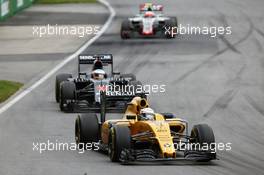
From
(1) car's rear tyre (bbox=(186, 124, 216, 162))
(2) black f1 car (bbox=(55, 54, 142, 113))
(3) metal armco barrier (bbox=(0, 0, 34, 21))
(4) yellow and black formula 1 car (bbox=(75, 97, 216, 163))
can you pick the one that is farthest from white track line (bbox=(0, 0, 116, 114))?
(1) car's rear tyre (bbox=(186, 124, 216, 162))

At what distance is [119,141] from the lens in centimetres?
2070

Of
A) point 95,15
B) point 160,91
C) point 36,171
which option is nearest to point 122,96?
point 160,91

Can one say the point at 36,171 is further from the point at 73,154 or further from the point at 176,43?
the point at 176,43

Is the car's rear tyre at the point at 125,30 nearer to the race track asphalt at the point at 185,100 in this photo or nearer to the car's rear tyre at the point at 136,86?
the race track asphalt at the point at 185,100

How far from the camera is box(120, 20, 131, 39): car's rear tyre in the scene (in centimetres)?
→ 4572

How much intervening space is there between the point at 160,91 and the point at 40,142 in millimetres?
9378

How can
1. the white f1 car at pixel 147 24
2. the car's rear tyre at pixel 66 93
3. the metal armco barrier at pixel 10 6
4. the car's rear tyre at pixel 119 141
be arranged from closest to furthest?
the car's rear tyre at pixel 119 141 < the car's rear tyre at pixel 66 93 < the white f1 car at pixel 147 24 < the metal armco barrier at pixel 10 6

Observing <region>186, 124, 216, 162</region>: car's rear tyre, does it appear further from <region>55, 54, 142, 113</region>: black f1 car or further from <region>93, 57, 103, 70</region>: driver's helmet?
<region>93, 57, 103, 70</region>: driver's helmet

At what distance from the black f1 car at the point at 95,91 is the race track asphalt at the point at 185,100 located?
51 cm

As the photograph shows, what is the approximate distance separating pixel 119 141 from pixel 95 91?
828cm

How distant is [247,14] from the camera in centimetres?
5678

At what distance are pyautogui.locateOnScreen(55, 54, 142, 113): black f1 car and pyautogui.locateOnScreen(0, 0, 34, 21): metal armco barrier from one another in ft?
76.0

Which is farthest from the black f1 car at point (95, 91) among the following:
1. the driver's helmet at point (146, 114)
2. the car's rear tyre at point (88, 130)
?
the driver's helmet at point (146, 114)

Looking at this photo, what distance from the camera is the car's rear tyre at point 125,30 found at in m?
45.7
